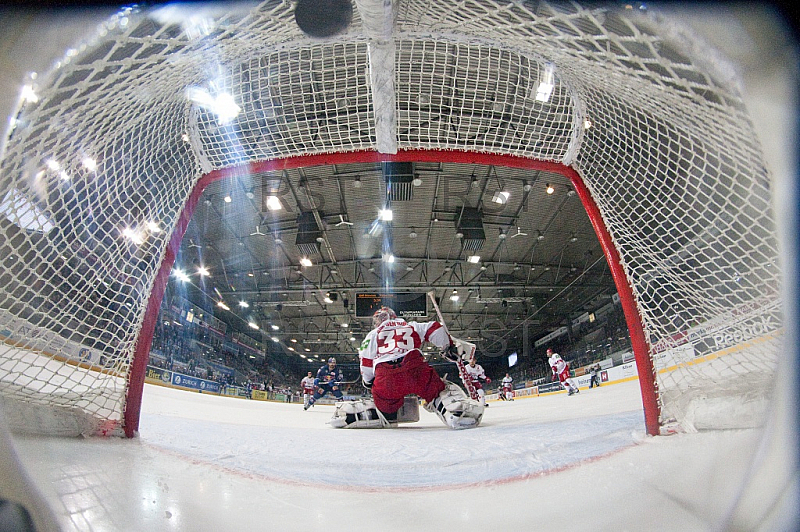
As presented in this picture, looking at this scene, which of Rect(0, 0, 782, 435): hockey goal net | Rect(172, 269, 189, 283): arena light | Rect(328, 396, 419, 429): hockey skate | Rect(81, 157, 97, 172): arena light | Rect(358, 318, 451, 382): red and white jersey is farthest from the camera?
Rect(172, 269, 189, 283): arena light

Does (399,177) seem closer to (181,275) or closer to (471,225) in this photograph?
(471,225)

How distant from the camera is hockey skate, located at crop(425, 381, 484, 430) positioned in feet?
7.93

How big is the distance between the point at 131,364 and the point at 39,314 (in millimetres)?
359

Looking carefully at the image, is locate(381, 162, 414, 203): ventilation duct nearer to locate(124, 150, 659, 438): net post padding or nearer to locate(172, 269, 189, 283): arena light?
locate(124, 150, 659, 438): net post padding

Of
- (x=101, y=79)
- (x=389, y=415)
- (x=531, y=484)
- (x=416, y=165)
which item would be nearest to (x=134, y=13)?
(x=101, y=79)

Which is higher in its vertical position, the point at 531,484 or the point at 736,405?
the point at 736,405

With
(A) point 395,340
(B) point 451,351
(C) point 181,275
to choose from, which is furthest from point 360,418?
(C) point 181,275

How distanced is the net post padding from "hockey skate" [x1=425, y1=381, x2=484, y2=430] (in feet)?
4.12

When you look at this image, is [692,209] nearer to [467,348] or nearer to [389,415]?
[467,348]

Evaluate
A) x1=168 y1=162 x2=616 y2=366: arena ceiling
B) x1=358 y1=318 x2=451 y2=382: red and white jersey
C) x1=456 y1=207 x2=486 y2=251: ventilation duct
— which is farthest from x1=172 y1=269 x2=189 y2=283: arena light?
x1=358 y1=318 x2=451 y2=382: red and white jersey

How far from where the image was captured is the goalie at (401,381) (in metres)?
2.48

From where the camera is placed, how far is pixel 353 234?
9883mm

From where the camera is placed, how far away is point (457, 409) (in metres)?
2.44

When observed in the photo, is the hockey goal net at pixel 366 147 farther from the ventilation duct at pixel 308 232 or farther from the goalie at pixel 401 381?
the ventilation duct at pixel 308 232
